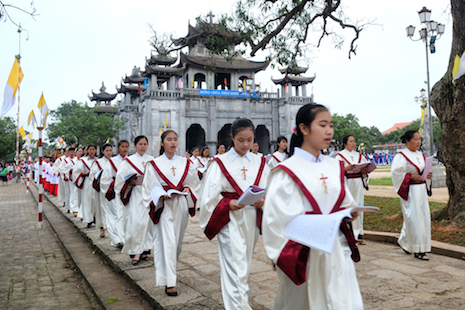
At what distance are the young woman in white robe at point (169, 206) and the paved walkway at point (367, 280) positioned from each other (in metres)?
0.27

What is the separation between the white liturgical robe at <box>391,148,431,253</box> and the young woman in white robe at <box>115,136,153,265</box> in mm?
3609

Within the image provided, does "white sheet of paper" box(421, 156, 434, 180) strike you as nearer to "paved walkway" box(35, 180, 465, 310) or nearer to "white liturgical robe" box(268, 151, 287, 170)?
"paved walkway" box(35, 180, 465, 310)

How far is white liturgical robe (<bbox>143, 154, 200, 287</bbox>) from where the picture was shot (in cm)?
378

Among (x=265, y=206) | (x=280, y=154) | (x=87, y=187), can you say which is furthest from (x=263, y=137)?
(x=265, y=206)

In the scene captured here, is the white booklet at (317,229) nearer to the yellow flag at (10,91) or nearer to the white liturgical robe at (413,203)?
the white liturgical robe at (413,203)

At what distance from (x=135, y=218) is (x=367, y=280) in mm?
3177

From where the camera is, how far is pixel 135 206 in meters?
5.24

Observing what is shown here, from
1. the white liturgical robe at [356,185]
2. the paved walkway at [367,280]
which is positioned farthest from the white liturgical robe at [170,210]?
the white liturgical robe at [356,185]

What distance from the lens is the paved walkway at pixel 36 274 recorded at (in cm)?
411

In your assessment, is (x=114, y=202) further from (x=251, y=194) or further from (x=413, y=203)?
(x=413, y=203)

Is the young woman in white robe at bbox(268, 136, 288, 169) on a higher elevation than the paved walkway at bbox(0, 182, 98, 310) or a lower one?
higher

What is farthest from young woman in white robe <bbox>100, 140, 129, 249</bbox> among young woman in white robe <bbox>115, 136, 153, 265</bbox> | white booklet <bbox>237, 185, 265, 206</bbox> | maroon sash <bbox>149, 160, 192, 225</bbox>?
white booklet <bbox>237, 185, 265, 206</bbox>

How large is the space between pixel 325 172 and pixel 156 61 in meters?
34.9

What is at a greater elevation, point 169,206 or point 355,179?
point 355,179
